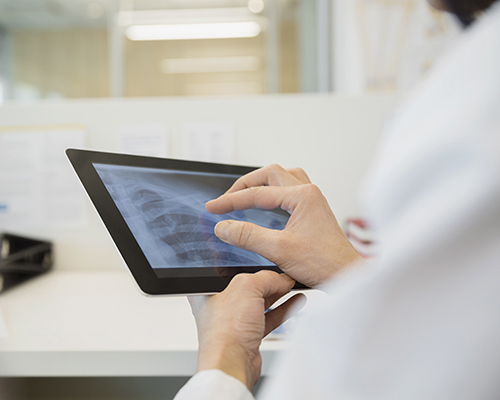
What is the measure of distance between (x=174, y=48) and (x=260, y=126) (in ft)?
5.46

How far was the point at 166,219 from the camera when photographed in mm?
442

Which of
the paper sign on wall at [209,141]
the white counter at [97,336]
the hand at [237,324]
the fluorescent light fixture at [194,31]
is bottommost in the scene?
the white counter at [97,336]

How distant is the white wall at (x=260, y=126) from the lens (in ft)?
3.14

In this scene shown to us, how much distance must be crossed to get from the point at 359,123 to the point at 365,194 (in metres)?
0.82

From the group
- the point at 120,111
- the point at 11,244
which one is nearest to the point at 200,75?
the point at 120,111

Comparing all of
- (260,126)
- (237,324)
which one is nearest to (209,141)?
(260,126)

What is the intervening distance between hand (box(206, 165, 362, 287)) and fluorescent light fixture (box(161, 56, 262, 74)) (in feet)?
6.68

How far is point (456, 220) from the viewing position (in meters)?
0.16

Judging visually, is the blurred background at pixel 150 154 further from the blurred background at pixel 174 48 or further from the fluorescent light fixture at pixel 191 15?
the fluorescent light fixture at pixel 191 15

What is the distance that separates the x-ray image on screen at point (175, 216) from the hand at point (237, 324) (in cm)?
5

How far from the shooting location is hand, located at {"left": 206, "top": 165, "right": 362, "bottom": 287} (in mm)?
417

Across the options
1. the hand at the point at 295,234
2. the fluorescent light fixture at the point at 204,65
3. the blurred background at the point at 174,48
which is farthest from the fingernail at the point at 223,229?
Answer: the fluorescent light fixture at the point at 204,65

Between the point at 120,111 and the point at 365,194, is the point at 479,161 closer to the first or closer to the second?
the point at 365,194

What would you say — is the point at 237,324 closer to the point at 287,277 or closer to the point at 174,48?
the point at 287,277
